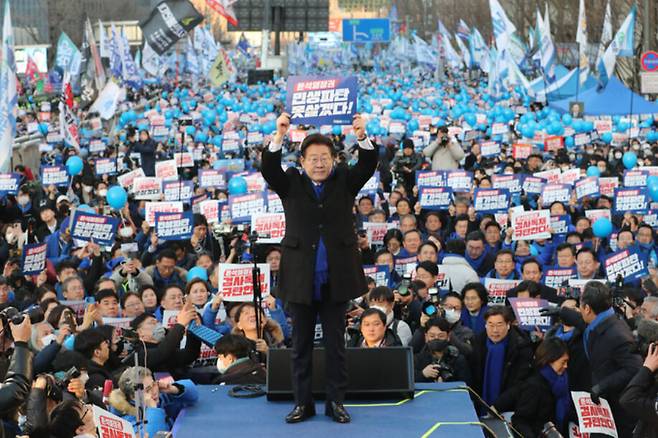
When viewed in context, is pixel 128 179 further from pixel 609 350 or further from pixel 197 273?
pixel 609 350

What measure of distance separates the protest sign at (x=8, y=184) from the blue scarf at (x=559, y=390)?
10403 millimetres

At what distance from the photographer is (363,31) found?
10894 cm

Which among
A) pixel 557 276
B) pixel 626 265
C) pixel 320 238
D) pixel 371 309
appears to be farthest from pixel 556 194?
pixel 320 238

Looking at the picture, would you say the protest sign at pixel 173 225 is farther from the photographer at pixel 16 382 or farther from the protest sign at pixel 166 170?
the photographer at pixel 16 382

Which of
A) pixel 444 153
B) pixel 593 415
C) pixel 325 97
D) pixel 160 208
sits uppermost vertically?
pixel 325 97

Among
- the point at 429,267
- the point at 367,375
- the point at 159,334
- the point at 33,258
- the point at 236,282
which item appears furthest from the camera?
the point at 33,258

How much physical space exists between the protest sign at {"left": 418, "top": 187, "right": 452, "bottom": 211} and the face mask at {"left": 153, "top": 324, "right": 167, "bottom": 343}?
7.38 m

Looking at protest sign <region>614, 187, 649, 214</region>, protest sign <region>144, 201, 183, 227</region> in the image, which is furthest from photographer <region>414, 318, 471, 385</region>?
protest sign <region>614, 187, 649, 214</region>

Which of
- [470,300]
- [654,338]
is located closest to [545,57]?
[470,300]

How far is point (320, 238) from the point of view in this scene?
22.2 feet

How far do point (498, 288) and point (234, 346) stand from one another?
332cm

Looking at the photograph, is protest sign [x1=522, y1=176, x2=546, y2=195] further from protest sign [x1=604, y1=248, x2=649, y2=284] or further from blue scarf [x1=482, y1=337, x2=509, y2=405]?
blue scarf [x1=482, y1=337, x2=509, y2=405]

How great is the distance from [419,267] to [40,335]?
3452 mm

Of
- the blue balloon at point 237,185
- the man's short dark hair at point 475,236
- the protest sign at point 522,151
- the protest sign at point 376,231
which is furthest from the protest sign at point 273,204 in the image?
the protest sign at point 522,151
